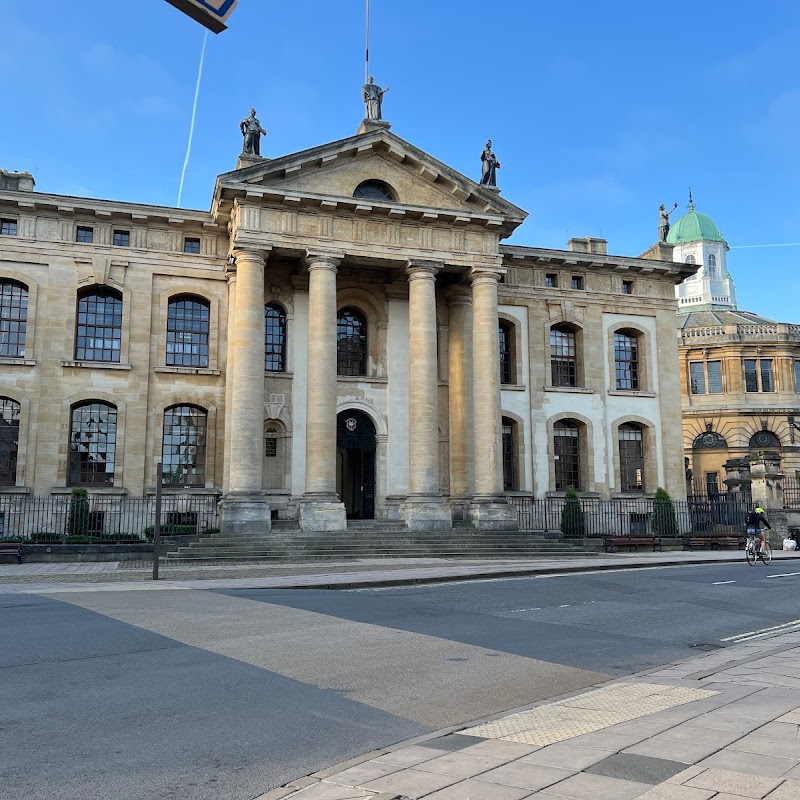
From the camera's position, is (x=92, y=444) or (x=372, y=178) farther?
(x=372, y=178)

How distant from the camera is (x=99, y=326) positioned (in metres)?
31.1

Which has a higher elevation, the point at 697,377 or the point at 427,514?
the point at 697,377

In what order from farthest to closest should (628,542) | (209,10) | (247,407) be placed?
(628,542) → (247,407) → (209,10)

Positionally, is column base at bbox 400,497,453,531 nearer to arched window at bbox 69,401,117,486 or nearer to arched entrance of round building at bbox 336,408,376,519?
arched entrance of round building at bbox 336,408,376,519

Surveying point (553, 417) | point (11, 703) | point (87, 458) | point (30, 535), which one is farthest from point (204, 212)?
point (11, 703)

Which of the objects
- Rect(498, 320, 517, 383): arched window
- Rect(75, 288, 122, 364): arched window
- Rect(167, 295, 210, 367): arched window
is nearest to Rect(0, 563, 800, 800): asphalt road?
Rect(75, 288, 122, 364): arched window

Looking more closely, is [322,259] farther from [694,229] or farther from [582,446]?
[694,229]

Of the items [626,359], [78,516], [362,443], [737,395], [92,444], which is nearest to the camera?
[78,516]

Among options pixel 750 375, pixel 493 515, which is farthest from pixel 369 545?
pixel 750 375

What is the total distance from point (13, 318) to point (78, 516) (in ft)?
26.1

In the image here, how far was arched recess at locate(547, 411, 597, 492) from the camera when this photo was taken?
36031 mm

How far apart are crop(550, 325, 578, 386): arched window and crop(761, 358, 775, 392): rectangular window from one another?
30215mm

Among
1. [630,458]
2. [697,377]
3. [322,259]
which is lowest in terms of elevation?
[630,458]

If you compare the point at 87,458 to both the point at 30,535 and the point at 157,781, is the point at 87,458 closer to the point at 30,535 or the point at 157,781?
the point at 30,535
